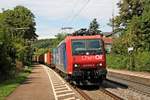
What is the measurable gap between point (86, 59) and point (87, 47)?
0.84 meters

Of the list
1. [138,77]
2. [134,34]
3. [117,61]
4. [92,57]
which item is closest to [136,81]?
[138,77]

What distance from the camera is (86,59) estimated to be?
25875 millimetres

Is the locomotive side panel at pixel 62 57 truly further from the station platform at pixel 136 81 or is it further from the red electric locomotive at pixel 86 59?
the station platform at pixel 136 81

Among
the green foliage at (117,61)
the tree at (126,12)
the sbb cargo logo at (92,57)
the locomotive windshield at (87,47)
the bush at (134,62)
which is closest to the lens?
the sbb cargo logo at (92,57)

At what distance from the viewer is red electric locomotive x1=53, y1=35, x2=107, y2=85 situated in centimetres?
2577

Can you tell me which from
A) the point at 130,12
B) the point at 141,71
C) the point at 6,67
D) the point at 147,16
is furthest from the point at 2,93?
the point at 130,12

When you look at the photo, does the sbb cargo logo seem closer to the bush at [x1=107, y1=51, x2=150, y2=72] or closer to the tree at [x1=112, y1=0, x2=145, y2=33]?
the bush at [x1=107, y1=51, x2=150, y2=72]

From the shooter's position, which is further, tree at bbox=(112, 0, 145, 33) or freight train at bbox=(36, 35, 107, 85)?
tree at bbox=(112, 0, 145, 33)

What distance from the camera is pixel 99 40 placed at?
26.5 metres

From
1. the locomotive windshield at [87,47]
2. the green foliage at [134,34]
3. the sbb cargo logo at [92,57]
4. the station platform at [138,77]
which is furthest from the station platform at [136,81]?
the green foliage at [134,34]

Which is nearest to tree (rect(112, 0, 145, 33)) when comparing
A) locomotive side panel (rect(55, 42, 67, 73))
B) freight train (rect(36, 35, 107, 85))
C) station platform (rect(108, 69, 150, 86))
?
station platform (rect(108, 69, 150, 86))

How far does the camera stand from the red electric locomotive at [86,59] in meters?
25.8

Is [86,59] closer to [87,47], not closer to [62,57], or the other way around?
[87,47]

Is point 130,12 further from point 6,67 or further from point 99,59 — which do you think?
point 99,59
